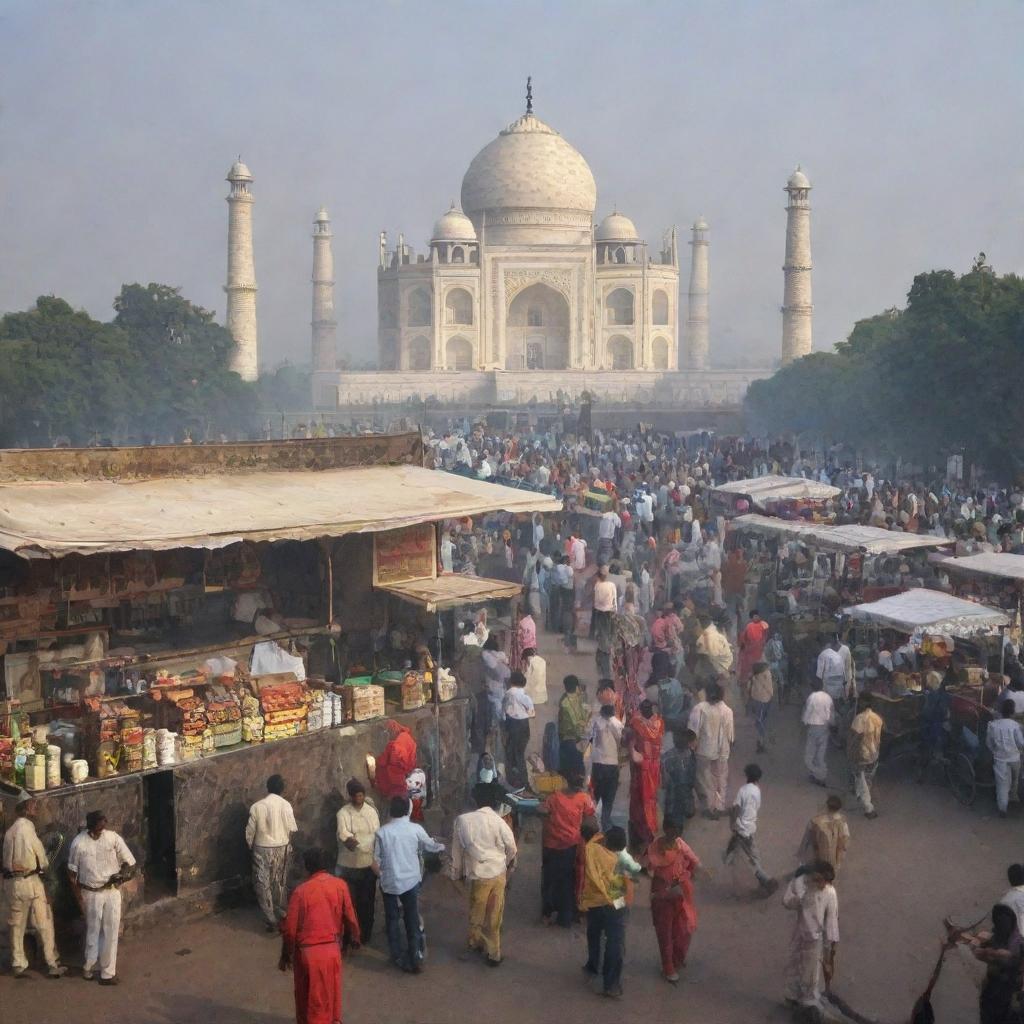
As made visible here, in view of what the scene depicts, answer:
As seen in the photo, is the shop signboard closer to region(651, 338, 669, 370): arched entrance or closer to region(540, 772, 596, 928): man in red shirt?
region(540, 772, 596, 928): man in red shirt

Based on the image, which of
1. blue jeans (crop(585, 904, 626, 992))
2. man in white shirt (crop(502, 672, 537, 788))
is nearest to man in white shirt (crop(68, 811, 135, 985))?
blue jeans (crop(585, 904, 626, 992))

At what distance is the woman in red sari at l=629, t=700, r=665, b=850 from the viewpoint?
25.7 feet

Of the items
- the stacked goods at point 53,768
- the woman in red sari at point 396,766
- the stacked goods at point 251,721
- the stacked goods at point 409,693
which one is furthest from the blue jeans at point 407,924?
the stacked goods at point 409,693

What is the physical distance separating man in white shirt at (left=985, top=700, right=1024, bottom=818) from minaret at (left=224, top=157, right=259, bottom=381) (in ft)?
138

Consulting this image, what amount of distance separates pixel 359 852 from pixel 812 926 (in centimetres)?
226

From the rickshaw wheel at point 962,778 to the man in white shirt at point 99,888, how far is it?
5.27m

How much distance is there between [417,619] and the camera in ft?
31.8

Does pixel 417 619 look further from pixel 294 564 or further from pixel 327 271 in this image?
pixel 327 271

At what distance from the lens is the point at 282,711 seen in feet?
24.8

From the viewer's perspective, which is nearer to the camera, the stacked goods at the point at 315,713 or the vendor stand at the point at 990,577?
the stacked goods at the point at 315,713

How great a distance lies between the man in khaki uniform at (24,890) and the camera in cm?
612

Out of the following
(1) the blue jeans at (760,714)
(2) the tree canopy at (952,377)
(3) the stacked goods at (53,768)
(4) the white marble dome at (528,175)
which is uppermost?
(4) the white marble dome at (528,175)

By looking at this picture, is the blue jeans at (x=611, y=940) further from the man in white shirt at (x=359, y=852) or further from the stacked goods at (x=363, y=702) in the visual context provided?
the stacked goods at (x=363, y=702)

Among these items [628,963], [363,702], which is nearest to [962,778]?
[628,963]
